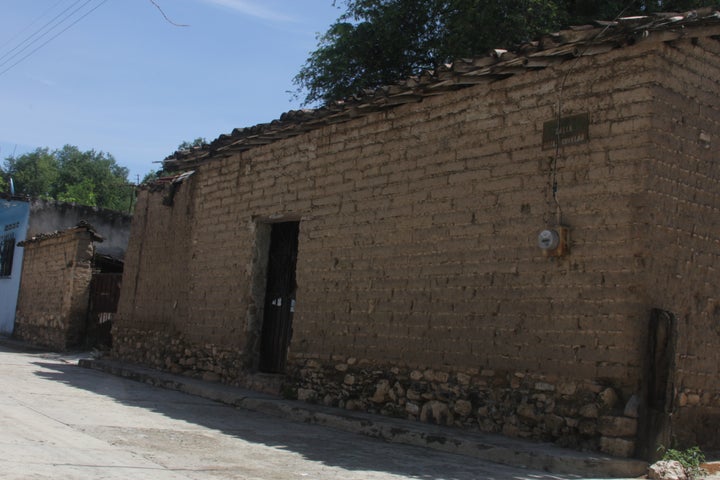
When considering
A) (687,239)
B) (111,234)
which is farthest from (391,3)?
(687,239)

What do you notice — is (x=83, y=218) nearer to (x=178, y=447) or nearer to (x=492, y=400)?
(x=178, y=447)

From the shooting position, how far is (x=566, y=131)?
270 inches

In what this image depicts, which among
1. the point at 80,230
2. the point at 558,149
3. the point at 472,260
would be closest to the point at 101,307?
the point at 80,230

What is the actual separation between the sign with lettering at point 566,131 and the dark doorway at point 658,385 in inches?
67.6

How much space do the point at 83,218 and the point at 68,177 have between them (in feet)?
106

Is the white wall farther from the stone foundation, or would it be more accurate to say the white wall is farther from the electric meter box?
the electric meter box

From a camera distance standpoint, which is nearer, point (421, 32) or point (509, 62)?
point (509, 62)

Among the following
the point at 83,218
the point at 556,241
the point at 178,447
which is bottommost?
the point at 178,447

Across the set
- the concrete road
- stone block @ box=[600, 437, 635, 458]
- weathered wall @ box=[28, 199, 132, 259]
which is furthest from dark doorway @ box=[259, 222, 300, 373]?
weathered wall @ box=[28, 199, 132, 259]

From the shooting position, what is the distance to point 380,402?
8.34m

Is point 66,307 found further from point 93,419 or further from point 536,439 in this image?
point 536,439

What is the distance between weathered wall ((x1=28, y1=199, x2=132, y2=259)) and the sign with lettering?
17.9 meters

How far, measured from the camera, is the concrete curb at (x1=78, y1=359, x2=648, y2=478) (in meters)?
5.72

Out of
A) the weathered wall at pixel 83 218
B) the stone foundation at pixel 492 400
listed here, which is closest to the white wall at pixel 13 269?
the weathered wall at pixel 83 218
